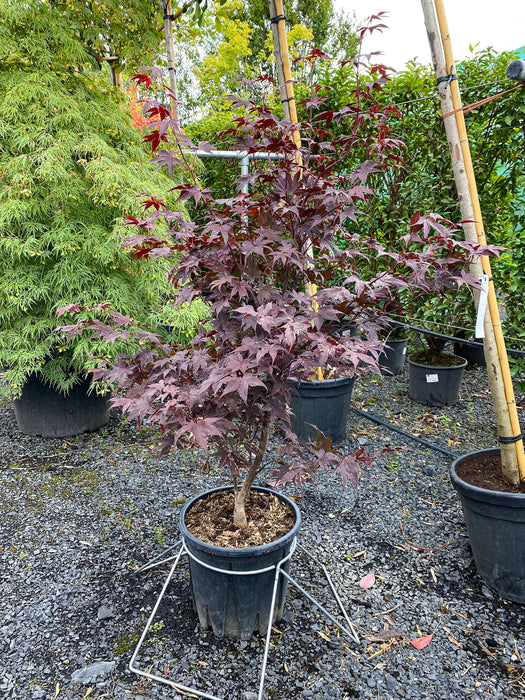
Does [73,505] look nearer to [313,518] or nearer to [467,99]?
[313,518]

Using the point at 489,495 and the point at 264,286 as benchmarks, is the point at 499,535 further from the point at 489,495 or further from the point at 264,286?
the point at 264,286

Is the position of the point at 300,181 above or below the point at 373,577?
above

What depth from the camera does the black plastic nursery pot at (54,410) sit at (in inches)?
120

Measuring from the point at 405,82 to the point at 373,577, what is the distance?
3.61 meters

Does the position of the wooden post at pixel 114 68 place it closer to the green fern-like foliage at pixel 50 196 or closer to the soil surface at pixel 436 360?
the green fern-like foliage at pixel 50 196

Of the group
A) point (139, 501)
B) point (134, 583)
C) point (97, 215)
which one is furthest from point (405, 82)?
point (134, 583)

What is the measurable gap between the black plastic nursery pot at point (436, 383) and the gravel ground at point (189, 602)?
2.66 ft

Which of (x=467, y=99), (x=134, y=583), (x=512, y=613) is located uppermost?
(x=467, y=99)

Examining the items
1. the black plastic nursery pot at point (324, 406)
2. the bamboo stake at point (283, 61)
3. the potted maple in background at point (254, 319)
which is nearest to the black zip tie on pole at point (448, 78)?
the potted maple in background at point (254, 319)

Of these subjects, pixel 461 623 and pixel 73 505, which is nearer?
pixel 461 623

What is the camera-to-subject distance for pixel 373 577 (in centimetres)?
189

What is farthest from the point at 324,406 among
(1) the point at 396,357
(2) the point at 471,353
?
(2) the point at 471,353

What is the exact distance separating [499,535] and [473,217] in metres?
1.18

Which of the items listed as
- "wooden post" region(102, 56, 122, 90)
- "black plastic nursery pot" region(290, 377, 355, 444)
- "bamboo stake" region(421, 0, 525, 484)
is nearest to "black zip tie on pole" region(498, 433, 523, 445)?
"bamboo stake" region(421, 0, 525, 484)
